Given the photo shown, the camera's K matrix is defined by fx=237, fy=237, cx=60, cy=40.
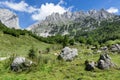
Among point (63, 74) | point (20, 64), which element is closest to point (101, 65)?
point (63, 74)

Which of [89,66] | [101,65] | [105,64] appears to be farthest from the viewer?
[105,64]

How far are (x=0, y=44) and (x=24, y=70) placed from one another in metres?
54.2

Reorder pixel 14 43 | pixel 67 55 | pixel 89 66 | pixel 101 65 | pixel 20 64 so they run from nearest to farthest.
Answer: pixel 89 66 → pixel 101 65 → pixel 20 64 → pixel 67 55 → pixel 14 43

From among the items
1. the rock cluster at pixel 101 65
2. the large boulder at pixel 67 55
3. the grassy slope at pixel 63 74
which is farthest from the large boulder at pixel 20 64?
the large boulder at pixel 67 55

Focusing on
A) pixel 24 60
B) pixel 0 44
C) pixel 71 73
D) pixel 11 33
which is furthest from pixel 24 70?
pixel 11 33

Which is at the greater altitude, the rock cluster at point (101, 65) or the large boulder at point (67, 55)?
the large boulder at point (67, 55)

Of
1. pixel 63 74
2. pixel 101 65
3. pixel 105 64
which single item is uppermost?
pixel 105 64

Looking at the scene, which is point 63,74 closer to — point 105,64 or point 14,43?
point 105,64

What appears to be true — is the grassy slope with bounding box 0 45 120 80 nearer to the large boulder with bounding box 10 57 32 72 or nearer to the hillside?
the large boulder with bounding box 10 57 32 72

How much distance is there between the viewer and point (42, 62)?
42.5 meters

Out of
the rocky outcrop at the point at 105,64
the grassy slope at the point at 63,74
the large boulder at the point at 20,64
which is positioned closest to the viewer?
the grassy slope at the point at 63,74

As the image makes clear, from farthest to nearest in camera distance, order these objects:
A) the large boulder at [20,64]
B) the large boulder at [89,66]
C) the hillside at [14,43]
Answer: the hillside at [14,43] → the large boulder at [20,64] → the large boulder at [89,66]

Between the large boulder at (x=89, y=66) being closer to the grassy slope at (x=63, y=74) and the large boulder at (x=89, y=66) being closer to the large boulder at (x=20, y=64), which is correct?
the grassy slope at (x=63, y=74)

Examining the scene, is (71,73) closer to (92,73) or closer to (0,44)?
(92,73)
